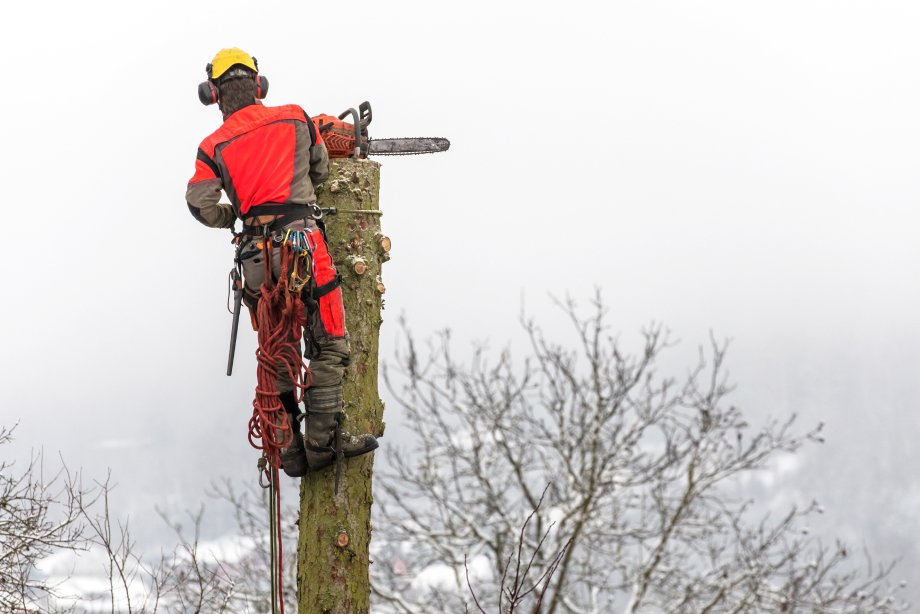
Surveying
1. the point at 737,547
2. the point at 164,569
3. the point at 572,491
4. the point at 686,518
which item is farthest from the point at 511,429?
the point at 164,569

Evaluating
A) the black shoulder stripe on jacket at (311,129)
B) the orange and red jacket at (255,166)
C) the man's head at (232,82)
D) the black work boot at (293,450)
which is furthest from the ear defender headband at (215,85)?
the black work boot at (293,450)

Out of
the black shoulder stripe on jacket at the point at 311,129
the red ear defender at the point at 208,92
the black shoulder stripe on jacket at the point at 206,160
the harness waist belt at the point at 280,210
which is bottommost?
the harness waist belt at the point at 280,210

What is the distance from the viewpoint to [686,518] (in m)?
14.1

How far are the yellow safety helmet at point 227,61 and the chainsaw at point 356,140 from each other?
1.63 feet

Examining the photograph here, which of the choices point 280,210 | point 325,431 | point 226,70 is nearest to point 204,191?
point 280,210

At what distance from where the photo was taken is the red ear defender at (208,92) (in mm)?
5098

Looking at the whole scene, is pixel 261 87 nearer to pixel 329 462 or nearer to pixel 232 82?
pixel 232 82

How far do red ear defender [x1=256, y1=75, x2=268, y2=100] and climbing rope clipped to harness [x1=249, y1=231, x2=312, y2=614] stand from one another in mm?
822

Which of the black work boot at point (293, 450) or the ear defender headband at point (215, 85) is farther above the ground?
the ear defender headband at point (215, 85)

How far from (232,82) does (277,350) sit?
1468 mm

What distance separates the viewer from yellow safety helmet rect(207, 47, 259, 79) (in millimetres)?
5047

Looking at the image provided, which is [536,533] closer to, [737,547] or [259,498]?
[737,547]

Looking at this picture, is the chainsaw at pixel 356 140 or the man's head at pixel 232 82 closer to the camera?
the man's head at pixel 232 82

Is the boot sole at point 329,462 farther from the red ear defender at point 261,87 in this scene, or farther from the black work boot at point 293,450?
the red ear defender at point 261,87
